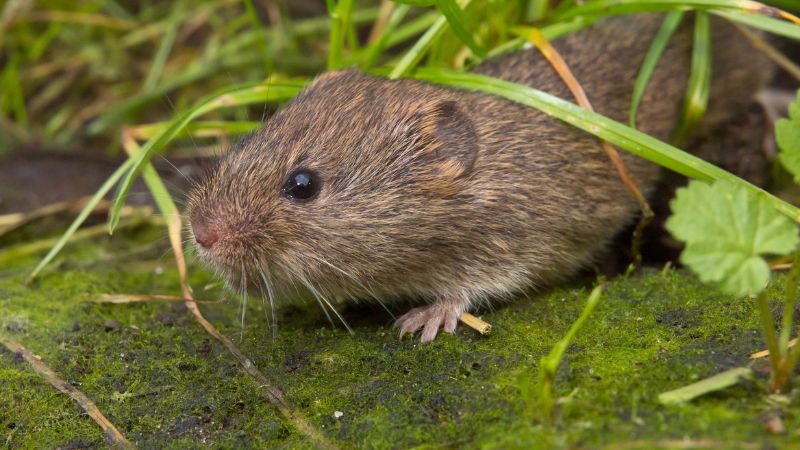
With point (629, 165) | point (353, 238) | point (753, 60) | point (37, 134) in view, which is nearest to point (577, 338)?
point (353, 238)

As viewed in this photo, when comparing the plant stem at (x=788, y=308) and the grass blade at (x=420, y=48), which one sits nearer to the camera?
the plant stem at (x=788, y=308)

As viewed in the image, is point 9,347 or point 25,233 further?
point 25,233

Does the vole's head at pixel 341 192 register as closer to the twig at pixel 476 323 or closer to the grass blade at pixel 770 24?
the twig at pixel 476 323

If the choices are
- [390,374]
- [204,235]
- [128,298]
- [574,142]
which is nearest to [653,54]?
[574,142]

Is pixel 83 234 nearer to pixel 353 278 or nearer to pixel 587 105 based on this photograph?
pixel 353 278

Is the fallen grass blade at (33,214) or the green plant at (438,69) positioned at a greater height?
the green plant at (438,69)

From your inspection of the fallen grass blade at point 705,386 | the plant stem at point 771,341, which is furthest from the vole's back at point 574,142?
the plant stem at point 771,341

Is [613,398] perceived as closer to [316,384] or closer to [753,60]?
[316,384]
